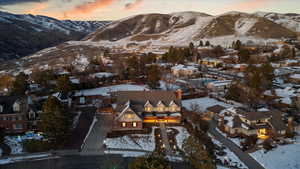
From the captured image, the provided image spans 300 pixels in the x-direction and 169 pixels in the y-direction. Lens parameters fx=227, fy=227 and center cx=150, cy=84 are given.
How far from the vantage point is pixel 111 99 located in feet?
153

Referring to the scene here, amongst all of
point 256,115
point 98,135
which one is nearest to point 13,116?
point 98,135

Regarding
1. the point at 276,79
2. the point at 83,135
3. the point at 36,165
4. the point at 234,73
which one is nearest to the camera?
the point at 36,165

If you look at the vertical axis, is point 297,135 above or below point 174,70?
below

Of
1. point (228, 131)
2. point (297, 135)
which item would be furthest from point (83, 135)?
point (297, 135)

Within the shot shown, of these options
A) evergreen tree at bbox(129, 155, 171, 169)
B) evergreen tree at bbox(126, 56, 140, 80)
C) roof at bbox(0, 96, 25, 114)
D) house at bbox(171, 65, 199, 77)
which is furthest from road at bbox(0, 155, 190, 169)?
house at bbox(171, 65, 199, 77)

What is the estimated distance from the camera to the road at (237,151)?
2629cm

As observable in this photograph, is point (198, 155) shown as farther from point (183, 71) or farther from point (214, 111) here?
point (183, 71)

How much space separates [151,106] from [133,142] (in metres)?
8.52

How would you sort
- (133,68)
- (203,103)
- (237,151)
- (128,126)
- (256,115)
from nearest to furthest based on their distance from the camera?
(237,151) → (128,126) → (256,115) → (203,103) → (133,68)

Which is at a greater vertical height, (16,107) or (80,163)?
(16,107)

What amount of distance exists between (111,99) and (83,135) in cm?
1479

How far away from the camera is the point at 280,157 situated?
28078 millimetres

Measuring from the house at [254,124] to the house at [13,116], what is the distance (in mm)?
30103

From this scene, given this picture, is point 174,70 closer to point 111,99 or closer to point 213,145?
point 111,99
